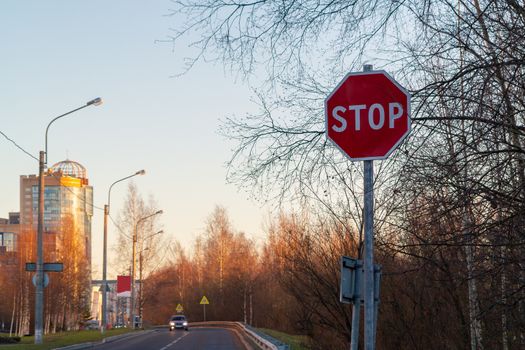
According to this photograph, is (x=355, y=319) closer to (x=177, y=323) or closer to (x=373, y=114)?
(x=373, y=114)

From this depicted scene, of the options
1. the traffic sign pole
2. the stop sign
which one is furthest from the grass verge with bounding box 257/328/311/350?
the stop sign

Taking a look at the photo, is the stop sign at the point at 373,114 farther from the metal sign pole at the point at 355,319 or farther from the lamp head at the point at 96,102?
the lamp head at the point at 96,102

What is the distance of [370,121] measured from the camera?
6547 mm

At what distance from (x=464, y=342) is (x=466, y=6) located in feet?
34.7

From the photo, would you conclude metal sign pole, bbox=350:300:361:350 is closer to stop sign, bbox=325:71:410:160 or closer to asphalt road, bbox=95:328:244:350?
stop sign, bbox=325:71:410:160

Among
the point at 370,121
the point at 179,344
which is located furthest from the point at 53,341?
the point at 370,121

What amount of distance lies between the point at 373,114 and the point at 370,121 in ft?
0.21

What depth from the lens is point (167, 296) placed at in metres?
96.3

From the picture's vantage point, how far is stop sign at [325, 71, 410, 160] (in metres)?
6.53

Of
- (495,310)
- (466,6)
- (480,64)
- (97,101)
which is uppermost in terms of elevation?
(97,101)

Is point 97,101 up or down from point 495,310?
up

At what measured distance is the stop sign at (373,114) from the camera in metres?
6.53

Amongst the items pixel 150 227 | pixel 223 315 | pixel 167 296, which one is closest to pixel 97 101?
pixel 150 227

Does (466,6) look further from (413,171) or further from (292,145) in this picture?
(292,145)
